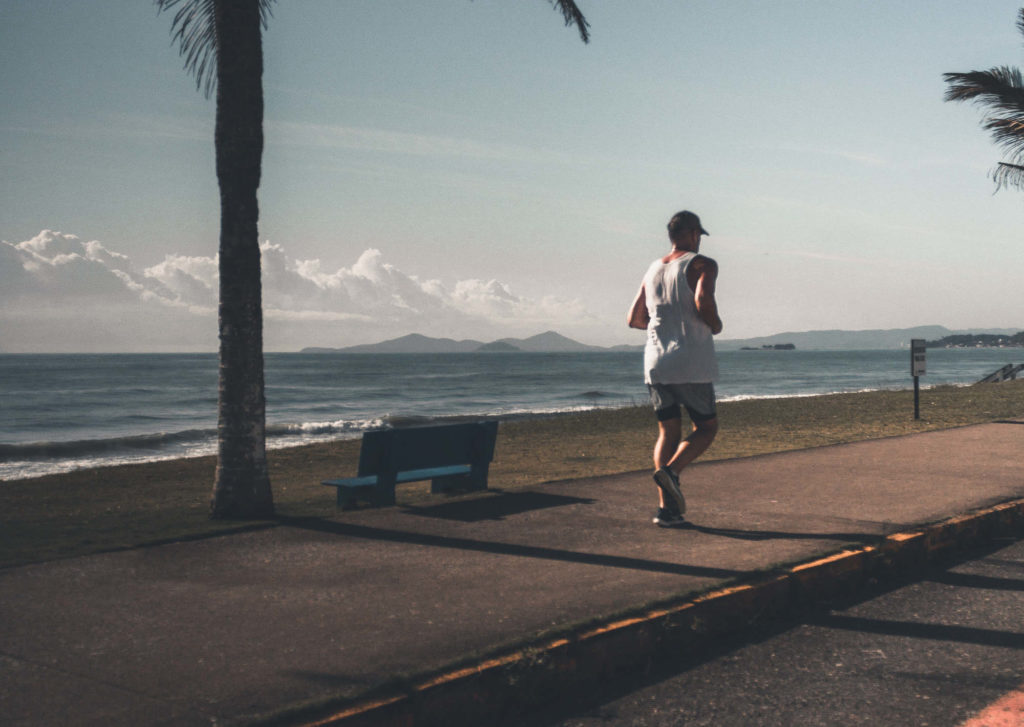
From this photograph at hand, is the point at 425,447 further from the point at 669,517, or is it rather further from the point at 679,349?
the point at 679,349

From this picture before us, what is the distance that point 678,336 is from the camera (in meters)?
5.88

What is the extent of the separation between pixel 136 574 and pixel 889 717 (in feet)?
12.3

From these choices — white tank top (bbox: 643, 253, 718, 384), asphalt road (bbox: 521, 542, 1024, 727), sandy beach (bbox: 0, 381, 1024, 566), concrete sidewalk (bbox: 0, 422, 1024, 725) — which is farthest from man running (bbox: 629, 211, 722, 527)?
sandy beach (bbox: 0, 381, 1024, 566)

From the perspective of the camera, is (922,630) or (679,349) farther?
(679,349)

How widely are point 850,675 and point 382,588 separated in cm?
222

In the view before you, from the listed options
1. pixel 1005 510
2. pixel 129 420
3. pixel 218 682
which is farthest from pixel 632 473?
pixel 129 420

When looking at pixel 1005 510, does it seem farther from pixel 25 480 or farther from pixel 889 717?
pixel 25 480

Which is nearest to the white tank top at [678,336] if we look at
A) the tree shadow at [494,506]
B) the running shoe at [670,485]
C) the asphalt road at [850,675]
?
the running shoe at [670,485]


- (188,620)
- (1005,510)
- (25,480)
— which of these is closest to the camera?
(188,620)

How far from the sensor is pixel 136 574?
4.88 m

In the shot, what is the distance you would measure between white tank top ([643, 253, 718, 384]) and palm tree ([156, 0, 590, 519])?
314cm

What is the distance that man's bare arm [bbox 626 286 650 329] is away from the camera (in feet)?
20.6

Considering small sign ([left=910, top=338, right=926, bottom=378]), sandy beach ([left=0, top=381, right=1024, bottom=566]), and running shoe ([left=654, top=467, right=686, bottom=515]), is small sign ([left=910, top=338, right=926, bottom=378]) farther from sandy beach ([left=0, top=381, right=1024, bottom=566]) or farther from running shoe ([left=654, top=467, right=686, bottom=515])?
running shoe ([left=654, top=467, right=686, bottom=515])

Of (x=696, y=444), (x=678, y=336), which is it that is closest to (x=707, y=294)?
(x=678, y=336)
